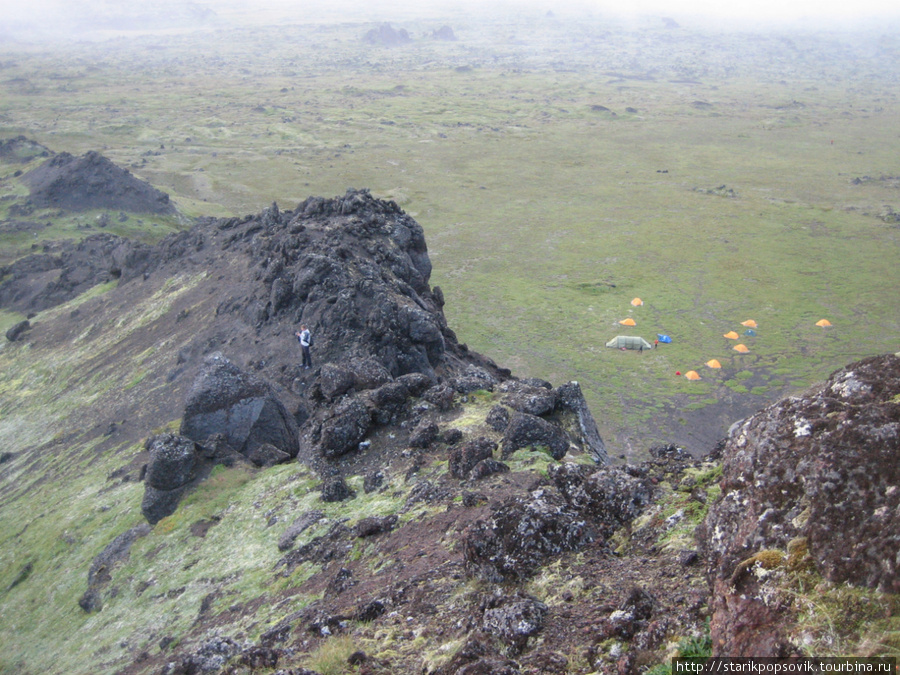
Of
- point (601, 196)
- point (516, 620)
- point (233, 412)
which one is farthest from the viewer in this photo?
point (601, 196)

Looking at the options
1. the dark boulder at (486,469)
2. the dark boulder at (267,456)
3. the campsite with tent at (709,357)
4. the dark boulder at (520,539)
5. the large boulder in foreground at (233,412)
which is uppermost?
the dark boulder at (520,539)

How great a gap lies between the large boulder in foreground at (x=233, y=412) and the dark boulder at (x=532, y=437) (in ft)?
27.1

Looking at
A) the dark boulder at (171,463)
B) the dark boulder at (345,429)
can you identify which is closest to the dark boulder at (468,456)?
the dark boulder at (345,429)

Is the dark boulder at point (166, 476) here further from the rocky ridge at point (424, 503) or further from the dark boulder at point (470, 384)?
the dark boulder at point (470, 384)

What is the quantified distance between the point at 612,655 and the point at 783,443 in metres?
3.46

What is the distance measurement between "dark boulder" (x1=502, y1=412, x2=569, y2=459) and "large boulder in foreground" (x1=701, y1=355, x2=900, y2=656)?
866cm

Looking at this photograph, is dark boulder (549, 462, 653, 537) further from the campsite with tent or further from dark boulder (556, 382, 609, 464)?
the campsite with tent

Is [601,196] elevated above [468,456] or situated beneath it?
situated beneath

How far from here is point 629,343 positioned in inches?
1716

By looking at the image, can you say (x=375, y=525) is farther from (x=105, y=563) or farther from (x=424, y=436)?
(x=105, y=563)

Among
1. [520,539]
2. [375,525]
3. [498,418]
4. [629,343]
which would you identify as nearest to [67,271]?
[629,343]

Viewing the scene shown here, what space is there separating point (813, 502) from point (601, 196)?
81.0m

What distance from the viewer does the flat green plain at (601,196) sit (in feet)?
140

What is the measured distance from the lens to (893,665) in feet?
18.5
